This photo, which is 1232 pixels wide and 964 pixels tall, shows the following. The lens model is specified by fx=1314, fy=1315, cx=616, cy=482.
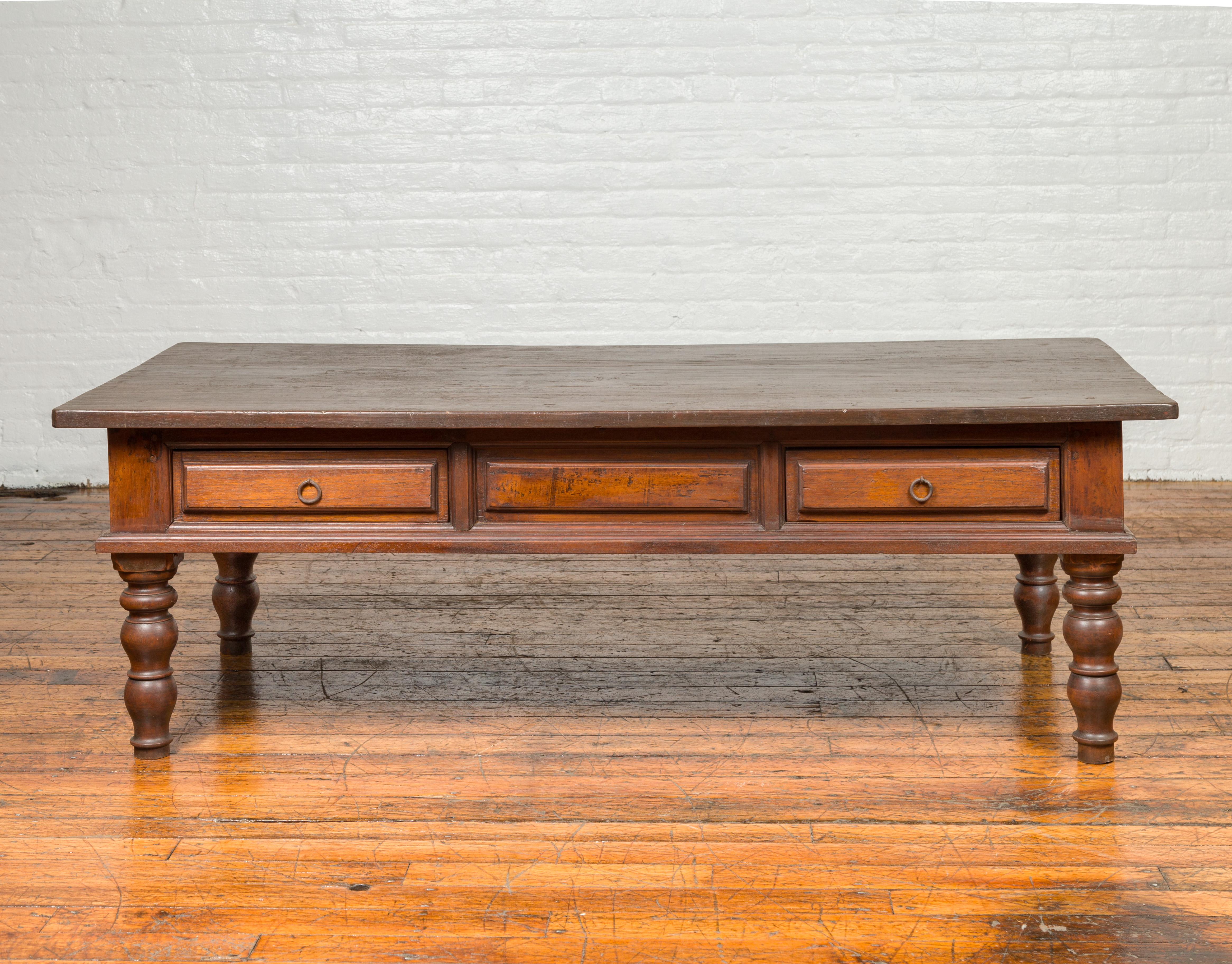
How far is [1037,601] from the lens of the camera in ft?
10.2

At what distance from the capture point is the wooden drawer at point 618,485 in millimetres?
2451

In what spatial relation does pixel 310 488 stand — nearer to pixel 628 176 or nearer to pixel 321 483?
pixel 321 483

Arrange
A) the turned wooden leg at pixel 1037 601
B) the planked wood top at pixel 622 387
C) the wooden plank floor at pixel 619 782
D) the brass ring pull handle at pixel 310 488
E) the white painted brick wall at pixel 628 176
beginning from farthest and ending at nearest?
the white painted brick wall at pixel 628 176, the turned wooden leg at pixel 1037 601, the brass ring pull handle at pixel 310 488, the planked wood top at pixel 622 387, the wooden plank floor at pixel 619 782

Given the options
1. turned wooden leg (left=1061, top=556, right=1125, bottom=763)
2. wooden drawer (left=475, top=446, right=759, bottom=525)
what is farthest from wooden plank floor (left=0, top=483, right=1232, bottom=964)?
A: wooden drawer (left=475, top=446, right=759, bottom=525)

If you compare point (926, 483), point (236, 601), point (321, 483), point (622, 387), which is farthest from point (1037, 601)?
point (236, 601)

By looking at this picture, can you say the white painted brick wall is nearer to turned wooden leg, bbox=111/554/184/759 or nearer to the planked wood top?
the planked wood top

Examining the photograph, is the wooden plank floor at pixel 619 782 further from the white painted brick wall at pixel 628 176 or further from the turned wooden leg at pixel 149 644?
the white painted brick wall at pixel 628 176

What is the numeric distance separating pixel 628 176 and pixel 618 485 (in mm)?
Result: 2857

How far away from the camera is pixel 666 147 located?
504cm

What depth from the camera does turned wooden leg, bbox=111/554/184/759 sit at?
8.24ft

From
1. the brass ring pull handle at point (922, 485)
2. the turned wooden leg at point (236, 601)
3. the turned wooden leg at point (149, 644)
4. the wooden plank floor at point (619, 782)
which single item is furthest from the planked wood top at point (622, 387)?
the wooden plank floor at point (619, 782)

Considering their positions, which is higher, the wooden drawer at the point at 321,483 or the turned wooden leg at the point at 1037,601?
the wooden drawer at the point at 321,483

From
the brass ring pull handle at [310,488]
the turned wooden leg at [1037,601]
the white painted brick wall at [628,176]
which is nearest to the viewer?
the brass ring pull handle at [310,488]

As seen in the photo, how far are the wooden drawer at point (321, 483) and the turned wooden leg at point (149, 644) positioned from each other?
0.49 ft
